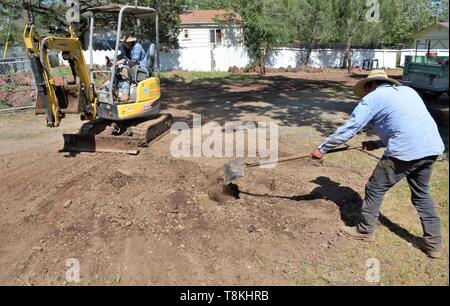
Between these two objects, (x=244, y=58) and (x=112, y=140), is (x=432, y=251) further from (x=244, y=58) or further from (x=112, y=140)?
(x=244, y=58)

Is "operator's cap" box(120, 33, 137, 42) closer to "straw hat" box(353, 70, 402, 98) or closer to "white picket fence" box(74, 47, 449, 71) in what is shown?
"straw hat" box(353, 70, 402, 98)

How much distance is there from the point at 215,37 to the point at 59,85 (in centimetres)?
2376

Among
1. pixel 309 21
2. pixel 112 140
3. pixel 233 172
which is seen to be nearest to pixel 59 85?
pixel 112 140

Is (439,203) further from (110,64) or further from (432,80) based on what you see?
(432,80)

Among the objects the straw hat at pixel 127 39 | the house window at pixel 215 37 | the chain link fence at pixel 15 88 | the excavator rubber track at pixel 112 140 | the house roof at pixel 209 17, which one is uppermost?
the house roof at pixel 209 17

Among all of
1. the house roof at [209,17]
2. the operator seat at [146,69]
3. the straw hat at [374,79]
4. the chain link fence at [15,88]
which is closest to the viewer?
the straw hat at [374,79]

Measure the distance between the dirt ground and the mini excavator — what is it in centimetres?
37

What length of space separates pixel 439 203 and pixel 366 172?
1.33m

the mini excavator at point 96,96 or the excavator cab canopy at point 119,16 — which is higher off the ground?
the excavator cab canopy at point 119,16

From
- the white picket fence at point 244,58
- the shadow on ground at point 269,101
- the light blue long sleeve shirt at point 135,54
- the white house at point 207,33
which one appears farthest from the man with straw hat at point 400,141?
the white house at point 207,33

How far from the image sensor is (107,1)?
14.4 m

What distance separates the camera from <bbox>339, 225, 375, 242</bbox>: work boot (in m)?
4.39

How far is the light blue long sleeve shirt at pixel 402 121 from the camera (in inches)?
151

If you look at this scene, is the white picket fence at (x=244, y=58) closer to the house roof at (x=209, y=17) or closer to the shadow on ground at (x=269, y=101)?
the house roof at (x=209, y=17)
